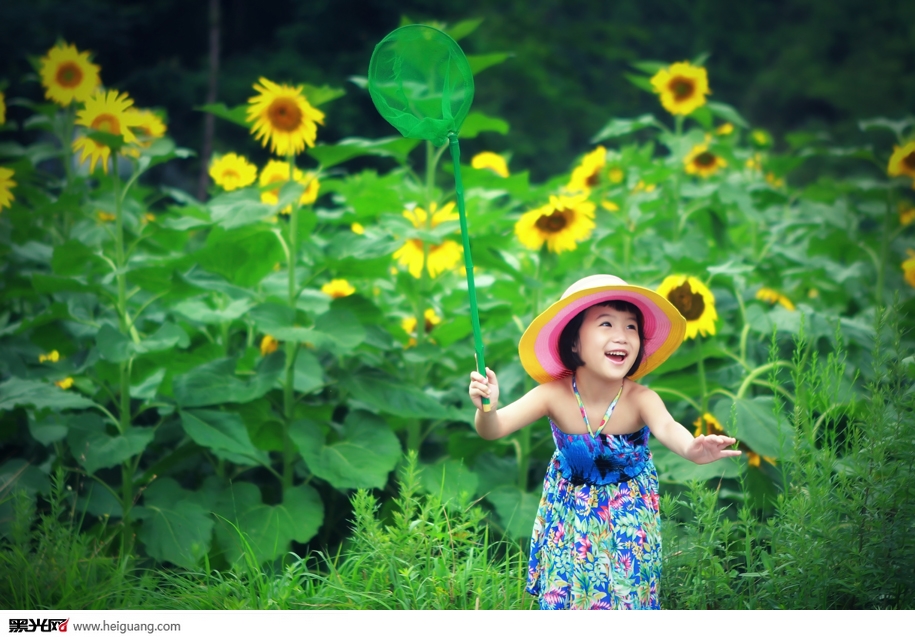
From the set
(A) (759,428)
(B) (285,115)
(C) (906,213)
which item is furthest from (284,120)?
(C) (906,213)

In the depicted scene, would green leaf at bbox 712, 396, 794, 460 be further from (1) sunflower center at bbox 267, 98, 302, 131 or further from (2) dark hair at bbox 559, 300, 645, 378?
(1) sunflower center at bbox 267, 98, 302, 131

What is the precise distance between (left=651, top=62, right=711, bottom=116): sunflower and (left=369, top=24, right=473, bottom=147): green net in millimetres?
2133

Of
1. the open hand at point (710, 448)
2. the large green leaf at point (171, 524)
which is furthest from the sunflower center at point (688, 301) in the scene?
the large green leaf at point (171, 524)

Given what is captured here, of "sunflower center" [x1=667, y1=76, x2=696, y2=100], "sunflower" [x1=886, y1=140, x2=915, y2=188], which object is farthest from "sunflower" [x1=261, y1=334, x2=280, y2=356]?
"sunflower" [x1=886, y1=140, x2=915, y2=188]

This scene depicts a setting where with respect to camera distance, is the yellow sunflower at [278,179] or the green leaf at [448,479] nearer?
the green leaf at [448,479]

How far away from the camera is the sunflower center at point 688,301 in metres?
2.63

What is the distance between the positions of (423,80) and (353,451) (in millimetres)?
1223

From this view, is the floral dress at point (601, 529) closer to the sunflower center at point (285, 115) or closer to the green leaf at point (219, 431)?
the green leaf at point (219, 431)

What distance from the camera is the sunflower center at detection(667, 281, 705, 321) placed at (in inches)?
104

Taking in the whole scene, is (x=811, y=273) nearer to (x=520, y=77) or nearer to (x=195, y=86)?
(x=195, y=86)

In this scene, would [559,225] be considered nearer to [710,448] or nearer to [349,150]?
[349,150]

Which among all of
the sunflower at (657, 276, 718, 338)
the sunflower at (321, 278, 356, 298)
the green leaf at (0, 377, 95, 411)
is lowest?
the green leaf at (0, 377, 95, 411)

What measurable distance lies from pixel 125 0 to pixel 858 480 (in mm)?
10584
